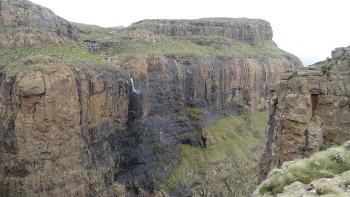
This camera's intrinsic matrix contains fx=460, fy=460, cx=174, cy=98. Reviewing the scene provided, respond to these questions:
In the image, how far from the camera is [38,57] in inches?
2421

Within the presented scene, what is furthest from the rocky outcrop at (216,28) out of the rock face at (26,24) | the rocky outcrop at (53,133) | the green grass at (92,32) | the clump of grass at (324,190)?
the clump of grass at (324,190)

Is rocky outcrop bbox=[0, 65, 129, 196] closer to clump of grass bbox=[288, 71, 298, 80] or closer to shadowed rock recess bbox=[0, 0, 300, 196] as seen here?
shadowed rock recess bbox=[0, 0, 300, 196]

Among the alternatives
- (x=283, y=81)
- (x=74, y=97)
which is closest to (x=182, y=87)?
(x=74, y=97)

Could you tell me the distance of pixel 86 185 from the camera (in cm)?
6234

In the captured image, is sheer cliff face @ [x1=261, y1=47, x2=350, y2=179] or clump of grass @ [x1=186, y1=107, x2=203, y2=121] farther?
clump of grass @ [x1=186, y1=107, x2=203, y2=121]

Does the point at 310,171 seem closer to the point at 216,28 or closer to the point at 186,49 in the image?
the point at 186,49

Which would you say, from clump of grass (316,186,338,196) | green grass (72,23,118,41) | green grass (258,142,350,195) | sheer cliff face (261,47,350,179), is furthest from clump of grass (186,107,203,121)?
clump of grass (316,186,338,196)

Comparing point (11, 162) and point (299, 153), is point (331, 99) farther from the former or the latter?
point (11, 162)

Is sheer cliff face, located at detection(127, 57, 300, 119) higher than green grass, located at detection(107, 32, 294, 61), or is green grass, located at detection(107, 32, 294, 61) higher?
green grass, located at detection(107, 32, 294, 61)

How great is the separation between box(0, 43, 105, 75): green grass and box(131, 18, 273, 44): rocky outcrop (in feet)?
101

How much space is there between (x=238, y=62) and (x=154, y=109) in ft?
101

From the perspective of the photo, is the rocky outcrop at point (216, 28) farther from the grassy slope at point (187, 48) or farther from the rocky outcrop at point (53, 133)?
the rocky outcrop at point (53, 133)

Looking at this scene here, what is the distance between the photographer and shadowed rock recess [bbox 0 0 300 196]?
57.8 metres

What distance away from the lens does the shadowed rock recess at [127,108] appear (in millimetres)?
57812
